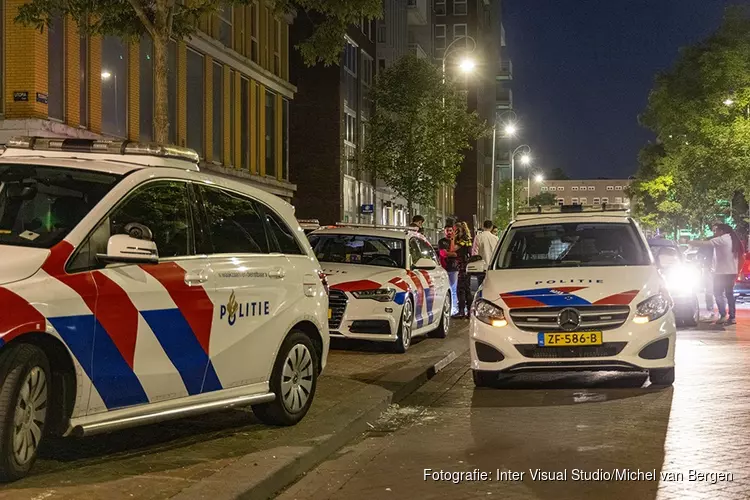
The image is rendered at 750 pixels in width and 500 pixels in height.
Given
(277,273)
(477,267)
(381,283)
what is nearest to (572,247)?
(477,267)

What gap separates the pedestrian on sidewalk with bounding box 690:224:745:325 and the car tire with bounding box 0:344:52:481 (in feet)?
53.5

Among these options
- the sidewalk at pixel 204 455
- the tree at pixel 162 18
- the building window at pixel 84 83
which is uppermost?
the building window at pixel 84 83

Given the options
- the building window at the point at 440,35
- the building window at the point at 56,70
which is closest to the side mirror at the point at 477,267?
the building window at the point at 56,70

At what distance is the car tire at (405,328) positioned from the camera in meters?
15.0

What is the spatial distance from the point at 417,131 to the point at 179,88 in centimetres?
1282

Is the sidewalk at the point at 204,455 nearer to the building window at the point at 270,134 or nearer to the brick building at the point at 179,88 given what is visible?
the brick building at the point at 179,88

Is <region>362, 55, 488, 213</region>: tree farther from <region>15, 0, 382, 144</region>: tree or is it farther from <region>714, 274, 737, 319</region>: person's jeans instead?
<region>15, 0, 382, 144</region>: tree

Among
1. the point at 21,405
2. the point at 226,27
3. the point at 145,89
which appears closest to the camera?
the point at 21,405

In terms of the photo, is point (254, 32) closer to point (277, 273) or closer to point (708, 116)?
point (277, 273)

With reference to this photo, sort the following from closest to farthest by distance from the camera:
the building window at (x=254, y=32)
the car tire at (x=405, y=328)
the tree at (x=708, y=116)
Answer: the car tire at (x=405, y=328)
the building window at (x=254, y=32)
the tree at (x=708, y=116)

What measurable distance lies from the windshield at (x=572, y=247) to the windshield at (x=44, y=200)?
6304 millimetres

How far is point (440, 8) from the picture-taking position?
91.9 m

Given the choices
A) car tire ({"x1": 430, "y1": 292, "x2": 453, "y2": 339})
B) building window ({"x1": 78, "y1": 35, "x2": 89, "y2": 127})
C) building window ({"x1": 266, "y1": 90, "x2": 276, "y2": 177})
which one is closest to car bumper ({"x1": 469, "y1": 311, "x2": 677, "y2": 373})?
car tire ({"x1": 430, "y1": 292, "x2": 453, "y2": 339})

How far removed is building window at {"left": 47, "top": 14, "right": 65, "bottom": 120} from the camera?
22703mm
